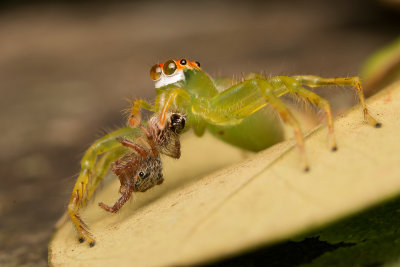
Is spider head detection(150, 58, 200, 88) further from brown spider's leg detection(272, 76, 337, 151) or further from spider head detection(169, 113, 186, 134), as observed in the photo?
brown spider's leg detection(272, 76, 337, 151)

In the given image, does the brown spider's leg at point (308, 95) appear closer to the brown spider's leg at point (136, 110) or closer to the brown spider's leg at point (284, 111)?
the brown spider's leg at point (284, 111)

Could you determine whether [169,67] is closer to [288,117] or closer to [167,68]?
[167,68]

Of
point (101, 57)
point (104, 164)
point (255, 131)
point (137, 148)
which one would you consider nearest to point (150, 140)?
point (137, 148)

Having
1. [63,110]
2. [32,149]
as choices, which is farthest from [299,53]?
[32,149]

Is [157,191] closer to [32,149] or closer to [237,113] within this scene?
[237,113]

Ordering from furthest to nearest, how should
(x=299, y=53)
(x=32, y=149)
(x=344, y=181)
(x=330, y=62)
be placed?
(x=299, y=53) → (x=330, y=62) → (x=32, y=149) → (x=344, y=181)

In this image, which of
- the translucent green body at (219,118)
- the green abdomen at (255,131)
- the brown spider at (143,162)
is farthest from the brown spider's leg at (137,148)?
the green abdomen at (255,131)

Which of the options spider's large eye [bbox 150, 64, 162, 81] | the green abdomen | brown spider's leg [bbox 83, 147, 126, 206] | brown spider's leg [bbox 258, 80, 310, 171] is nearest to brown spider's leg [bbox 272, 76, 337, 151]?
brown spider's leg [bbox 258, 80, 310, 171]

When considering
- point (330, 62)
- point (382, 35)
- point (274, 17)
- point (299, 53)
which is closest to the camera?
point (330, 62)
